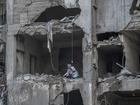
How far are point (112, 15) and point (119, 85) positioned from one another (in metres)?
3.44

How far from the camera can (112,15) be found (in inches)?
1053

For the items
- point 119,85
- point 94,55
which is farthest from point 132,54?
point 119,85

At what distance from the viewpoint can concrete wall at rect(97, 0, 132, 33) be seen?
86.5 feet

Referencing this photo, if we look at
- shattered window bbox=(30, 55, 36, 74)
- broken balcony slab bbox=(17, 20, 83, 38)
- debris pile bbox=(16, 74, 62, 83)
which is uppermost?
broken balcony slab bbox=(17, 20, 83, 38)

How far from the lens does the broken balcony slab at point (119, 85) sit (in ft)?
83.6

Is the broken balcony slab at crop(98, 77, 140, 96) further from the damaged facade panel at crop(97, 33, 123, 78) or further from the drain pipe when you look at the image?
the damaged facade panel at crop(97, 33, 123, 78)

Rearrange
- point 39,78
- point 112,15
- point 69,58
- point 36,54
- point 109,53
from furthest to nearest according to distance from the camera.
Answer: point 36,54, point 69,58, point 109,53, point 39,78, point 112,15

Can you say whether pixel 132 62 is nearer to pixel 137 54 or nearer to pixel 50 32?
pixel 137 54

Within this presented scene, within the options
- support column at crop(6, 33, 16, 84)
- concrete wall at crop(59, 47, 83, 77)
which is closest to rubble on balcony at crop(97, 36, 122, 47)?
Result: concrete wall at crop(59, 47, 83, 77)

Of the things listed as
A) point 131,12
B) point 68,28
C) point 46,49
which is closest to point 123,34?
point 131,12

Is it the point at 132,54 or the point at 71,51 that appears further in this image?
the point at 71,51

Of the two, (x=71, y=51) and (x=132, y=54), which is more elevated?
(x=71, y=51)

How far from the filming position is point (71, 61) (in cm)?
2925

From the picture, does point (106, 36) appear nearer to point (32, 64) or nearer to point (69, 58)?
point (69, 58)
